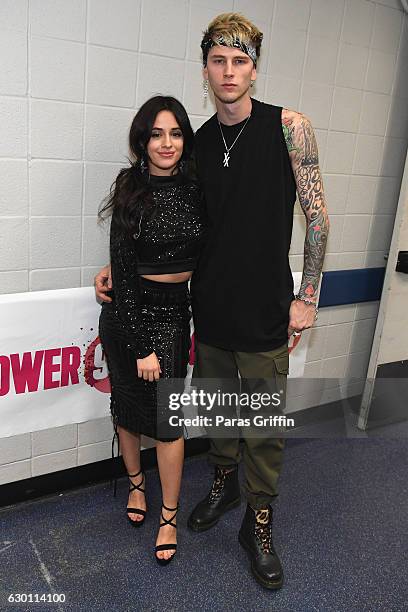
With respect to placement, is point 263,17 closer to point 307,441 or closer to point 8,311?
point 8,311

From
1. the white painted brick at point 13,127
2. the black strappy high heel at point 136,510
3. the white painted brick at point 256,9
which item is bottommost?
the black strappy high heel at point 136,510

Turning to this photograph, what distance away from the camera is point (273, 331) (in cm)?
202

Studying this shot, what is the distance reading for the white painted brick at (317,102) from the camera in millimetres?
2586

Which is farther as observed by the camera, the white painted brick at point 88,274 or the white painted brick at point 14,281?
the white painted brick at point 88,274

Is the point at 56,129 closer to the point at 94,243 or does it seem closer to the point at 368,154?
the point at 94,243

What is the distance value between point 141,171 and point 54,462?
4.33 feet

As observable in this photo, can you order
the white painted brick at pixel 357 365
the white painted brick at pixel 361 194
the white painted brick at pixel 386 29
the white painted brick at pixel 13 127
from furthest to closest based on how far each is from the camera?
the white painted brick at pixel 357 365, the white painted brick at pixel 361 194, the white painted brick at pixel 386 29, the white painted brick at pixel 13 127

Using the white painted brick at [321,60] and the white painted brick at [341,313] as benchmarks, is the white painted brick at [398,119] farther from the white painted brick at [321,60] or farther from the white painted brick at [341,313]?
the white painted brick at [341,313]

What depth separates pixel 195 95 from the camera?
7.53 feet

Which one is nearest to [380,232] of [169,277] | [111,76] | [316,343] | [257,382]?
[316,343]

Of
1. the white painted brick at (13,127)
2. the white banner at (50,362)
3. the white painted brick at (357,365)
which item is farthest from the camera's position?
the white painted brick at (357,365)

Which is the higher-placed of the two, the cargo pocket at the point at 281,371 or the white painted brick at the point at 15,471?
the cargo pocket at the point at 281,371

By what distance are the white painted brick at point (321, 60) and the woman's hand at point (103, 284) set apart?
4.30 feet

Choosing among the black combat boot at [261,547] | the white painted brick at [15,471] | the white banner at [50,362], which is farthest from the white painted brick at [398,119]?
the white painted brick at [15,471]
